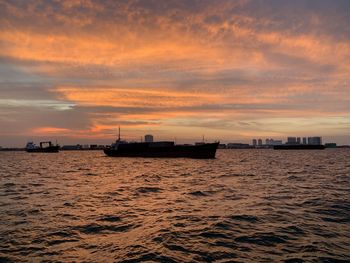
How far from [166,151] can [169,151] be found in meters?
1.10

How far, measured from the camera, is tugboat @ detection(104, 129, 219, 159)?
92625mm

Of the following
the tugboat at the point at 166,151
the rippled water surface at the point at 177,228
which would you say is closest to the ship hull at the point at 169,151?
the tugboat at the point at 166,151

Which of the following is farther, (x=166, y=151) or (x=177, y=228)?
(x=166, y=151)

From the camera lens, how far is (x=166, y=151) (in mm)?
101312

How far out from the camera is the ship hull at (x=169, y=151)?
92562mm

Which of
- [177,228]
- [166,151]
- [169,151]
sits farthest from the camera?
[166,151]

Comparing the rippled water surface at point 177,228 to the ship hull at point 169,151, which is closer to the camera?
the rippled water surface at point 177,228

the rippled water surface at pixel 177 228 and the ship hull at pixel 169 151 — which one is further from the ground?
the ship hull at pixel 169 151

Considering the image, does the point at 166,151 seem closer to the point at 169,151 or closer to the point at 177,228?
the point at 169,151

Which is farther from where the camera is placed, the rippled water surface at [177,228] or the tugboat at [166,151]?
the tugboat at [166,151]

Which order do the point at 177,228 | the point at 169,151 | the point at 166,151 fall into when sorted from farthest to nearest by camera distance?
the point at 166,151 < the point at 169,151 < the point at 177,228

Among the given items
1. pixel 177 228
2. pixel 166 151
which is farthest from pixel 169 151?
pixel 177 228

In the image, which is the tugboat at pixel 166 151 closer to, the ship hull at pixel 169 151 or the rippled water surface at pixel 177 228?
the ship hull at pixel 169 151

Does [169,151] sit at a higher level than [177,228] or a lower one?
higher
